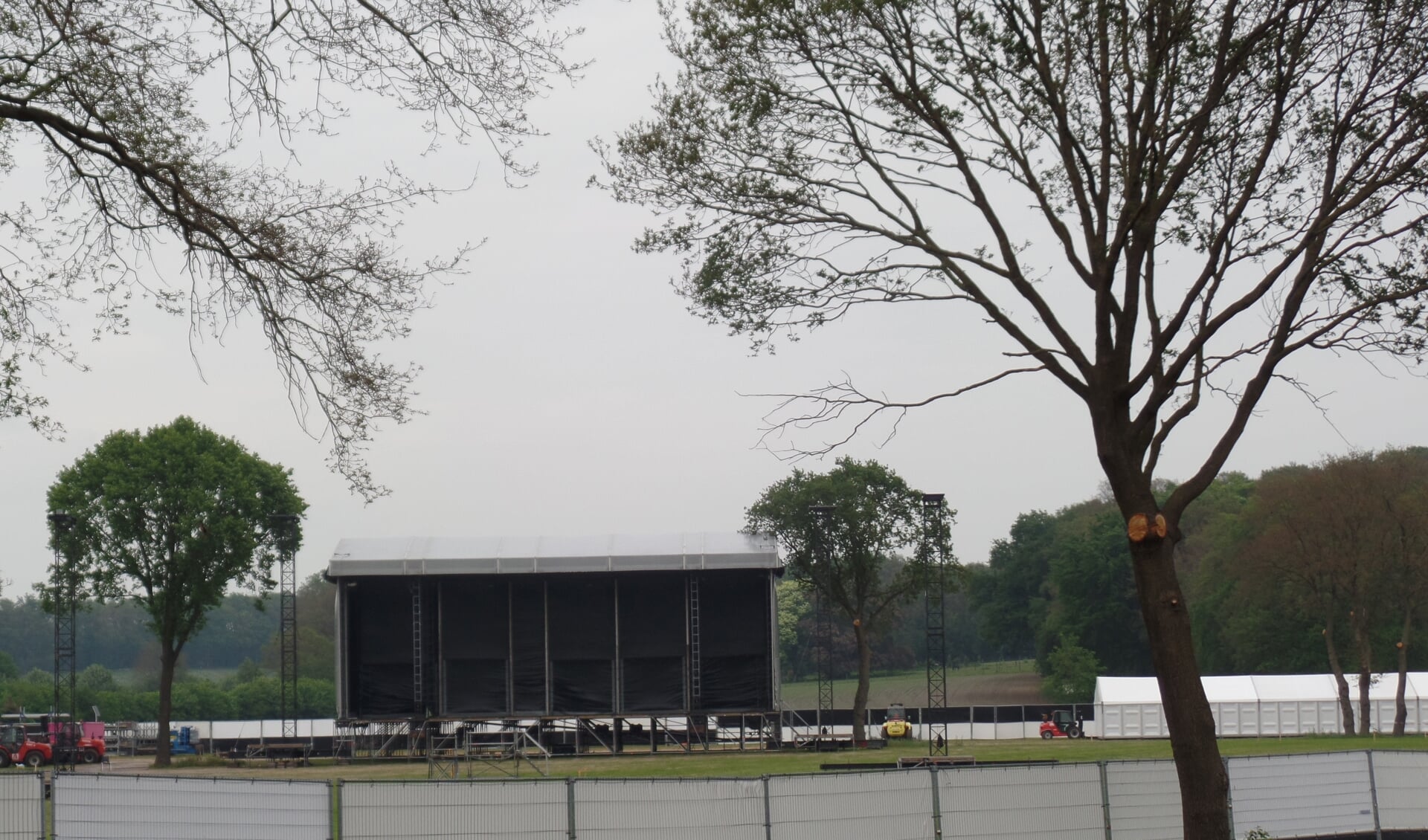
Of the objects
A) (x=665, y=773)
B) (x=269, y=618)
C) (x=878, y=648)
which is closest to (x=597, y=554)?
(x=665, y=773)

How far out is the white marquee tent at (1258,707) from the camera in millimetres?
47469

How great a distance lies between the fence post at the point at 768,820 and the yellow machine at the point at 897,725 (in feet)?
123

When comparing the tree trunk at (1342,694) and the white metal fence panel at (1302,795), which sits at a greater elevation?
the white metal fence panel at (1302,795)

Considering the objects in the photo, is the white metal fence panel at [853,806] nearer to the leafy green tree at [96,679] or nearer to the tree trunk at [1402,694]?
the tree trunk at [1402,694]

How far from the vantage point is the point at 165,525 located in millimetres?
43188

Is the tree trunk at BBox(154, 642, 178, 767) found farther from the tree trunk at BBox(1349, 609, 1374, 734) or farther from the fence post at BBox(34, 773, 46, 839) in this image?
the tree trunk at BBox(1349, 609, 1374, 734)

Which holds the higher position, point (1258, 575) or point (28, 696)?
point (1258, 575)

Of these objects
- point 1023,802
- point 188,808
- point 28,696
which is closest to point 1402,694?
point 1023,802

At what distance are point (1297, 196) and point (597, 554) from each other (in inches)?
1199

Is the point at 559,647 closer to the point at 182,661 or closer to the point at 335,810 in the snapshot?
the point at 335,810

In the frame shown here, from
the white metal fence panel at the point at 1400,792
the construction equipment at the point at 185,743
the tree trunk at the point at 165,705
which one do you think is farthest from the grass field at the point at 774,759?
the white metal fence panel at the point at 1400,792

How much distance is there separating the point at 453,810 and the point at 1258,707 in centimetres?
4116

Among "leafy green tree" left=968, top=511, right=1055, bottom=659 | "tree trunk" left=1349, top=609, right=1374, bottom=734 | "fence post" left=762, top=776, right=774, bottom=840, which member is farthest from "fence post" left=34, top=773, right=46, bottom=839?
"leafy green tree" left=968, top=511, right=1055, bottom=659

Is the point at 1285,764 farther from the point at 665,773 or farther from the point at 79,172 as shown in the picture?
the point at 665,773
